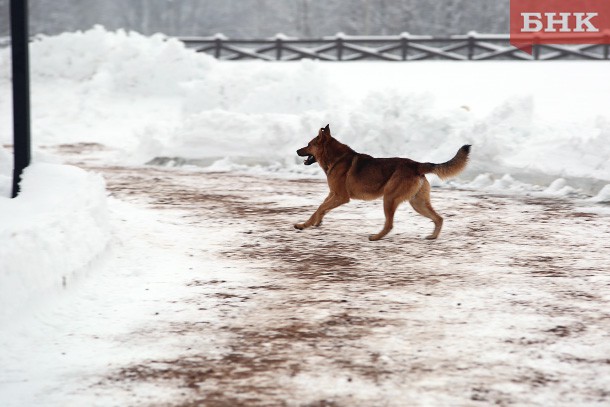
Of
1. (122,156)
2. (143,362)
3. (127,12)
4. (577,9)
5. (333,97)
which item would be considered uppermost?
(127,12)

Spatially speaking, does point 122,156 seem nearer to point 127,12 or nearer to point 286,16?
point 286,16

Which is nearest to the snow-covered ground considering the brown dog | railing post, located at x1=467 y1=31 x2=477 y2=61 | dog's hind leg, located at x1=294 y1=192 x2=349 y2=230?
dog's hind leg, located at x1=294 y1=192 x2=349 y2=230

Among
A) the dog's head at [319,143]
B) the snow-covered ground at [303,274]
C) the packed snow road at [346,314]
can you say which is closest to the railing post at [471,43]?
the snow-covered ground at [303,274]

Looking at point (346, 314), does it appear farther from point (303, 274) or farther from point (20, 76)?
point (20, 76)

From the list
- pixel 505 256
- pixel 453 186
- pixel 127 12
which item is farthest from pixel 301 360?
pixel 127 12

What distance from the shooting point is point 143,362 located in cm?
521

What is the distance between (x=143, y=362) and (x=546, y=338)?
2.64m

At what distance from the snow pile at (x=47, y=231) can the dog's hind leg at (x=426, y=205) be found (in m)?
3.36

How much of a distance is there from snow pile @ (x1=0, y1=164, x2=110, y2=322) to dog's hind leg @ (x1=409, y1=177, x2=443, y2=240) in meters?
3.36

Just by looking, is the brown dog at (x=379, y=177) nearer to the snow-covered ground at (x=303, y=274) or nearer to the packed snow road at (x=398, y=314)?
the packed snow road at (x=398, y=314)

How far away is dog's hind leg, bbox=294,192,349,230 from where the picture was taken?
9625 mm

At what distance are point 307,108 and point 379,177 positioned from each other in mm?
12285

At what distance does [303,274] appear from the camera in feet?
25.0

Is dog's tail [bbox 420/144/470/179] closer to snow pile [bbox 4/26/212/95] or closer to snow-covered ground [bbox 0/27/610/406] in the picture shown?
snow-covered ground [bbox 0/27/610/406]
